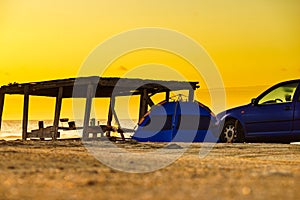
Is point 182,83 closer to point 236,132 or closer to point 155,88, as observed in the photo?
point 155,88

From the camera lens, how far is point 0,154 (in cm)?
925

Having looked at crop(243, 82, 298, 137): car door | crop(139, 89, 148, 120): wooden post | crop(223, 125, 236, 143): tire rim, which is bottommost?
crop(223, 125, 236, 143): tire rim

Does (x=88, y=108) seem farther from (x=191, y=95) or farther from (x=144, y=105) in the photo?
(x=191, y=95)

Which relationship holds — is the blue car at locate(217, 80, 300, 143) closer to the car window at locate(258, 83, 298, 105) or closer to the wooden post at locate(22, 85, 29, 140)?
the car window at locate(258, 83, 298, 105)

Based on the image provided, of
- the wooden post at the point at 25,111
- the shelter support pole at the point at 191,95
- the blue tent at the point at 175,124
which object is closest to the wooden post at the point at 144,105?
the shelter support pole at the point at 191,95

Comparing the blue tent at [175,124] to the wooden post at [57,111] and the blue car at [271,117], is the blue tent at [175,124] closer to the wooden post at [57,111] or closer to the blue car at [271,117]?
the blue car at [271,117]

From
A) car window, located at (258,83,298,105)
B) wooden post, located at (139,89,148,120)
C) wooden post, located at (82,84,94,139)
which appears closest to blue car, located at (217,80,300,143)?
car window, located at (258,83,298,105)

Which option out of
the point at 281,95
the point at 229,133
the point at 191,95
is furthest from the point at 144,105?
the point at 281,95

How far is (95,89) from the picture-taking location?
2255cm

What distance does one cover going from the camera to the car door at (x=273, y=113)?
53.8 ft

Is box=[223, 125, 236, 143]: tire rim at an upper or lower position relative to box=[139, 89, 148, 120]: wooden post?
lower

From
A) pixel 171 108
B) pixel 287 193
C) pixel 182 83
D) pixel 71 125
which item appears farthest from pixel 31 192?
pixel 71 125

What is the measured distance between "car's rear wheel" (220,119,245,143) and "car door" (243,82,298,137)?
0.34 m

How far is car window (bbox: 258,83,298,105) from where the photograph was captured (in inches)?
647
